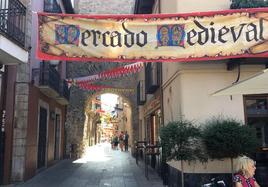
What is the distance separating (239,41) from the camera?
23.7 feet

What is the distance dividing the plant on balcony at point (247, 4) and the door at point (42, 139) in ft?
30.1

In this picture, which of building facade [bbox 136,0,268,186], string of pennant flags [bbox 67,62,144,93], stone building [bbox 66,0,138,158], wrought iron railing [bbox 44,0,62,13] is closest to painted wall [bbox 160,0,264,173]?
building facade [bbox 136,0,268,186]

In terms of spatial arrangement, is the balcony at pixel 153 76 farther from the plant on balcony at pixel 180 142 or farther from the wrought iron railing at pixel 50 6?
the wrought iron railing at pixel 50 6

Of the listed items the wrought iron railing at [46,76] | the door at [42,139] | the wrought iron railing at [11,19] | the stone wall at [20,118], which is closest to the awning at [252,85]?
the wrought iron railing at [11,19]

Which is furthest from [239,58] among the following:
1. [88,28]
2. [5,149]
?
[5,149]

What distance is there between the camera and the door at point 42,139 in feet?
46.8

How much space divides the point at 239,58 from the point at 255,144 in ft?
6.33

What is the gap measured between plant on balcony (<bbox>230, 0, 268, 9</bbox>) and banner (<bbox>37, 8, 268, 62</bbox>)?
42.6 inches

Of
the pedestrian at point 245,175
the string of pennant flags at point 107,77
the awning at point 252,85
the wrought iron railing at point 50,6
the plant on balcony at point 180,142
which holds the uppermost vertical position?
the wrought iron railing at point 50,6

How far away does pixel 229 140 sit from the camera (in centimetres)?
721

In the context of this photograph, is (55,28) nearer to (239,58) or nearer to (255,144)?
(239,58)

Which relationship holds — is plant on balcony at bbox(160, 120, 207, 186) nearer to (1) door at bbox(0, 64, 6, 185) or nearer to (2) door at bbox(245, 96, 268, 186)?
(2) door at bbox(245, 96, 268, 186)

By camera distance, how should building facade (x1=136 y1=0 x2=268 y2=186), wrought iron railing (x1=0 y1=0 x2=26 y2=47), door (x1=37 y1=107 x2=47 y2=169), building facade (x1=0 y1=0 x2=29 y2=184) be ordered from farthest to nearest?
door (x1=37 y1=107 x2=47 y2=169) < building facade (x1=0 y1=0 x2=29 y2=184) < wrought iron railing (x1=0 y1=0 x2=26 y2=47) < building facade (x1=136 y1=0 x2=268 y2=186)

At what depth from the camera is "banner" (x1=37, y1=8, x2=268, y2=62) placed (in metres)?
7.18
